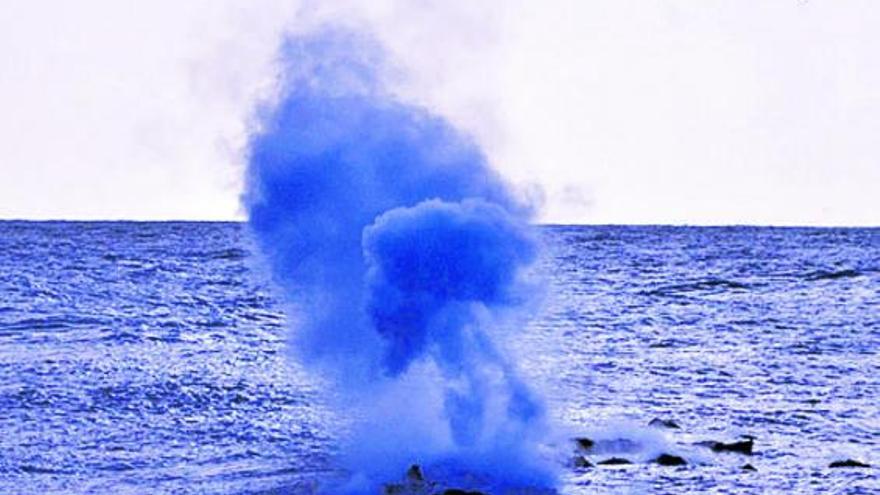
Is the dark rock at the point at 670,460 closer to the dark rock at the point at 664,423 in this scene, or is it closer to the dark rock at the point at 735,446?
the dark rock at the point at 735,446

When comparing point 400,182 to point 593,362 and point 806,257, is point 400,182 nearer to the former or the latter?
point 593,362

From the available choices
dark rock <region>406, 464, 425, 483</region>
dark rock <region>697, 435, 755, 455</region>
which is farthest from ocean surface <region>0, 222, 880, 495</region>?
dark rock <region>406, 464, 425, 483</region>

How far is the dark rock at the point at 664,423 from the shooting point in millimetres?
25953

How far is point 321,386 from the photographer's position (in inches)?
957

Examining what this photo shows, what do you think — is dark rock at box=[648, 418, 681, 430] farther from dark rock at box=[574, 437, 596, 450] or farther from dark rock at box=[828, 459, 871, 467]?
dark rock at box=[828, 459, 871, 467]

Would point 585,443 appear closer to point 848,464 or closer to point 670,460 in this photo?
point 670,460

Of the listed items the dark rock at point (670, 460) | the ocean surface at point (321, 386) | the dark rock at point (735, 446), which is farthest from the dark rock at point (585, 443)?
the dark rock at point (735, 446)

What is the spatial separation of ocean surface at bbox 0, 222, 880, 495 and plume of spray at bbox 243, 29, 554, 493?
0.87m

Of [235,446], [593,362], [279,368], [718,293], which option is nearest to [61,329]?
[279,368]

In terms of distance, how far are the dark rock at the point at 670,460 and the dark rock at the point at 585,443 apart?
1.35 m

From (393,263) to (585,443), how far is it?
234 inches

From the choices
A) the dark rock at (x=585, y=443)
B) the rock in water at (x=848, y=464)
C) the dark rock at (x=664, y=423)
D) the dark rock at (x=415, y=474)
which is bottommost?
the dark rock at (x=415, y=474)

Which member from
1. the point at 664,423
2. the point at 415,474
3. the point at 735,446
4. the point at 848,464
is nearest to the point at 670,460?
the point at 735,446

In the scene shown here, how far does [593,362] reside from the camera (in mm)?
35438
